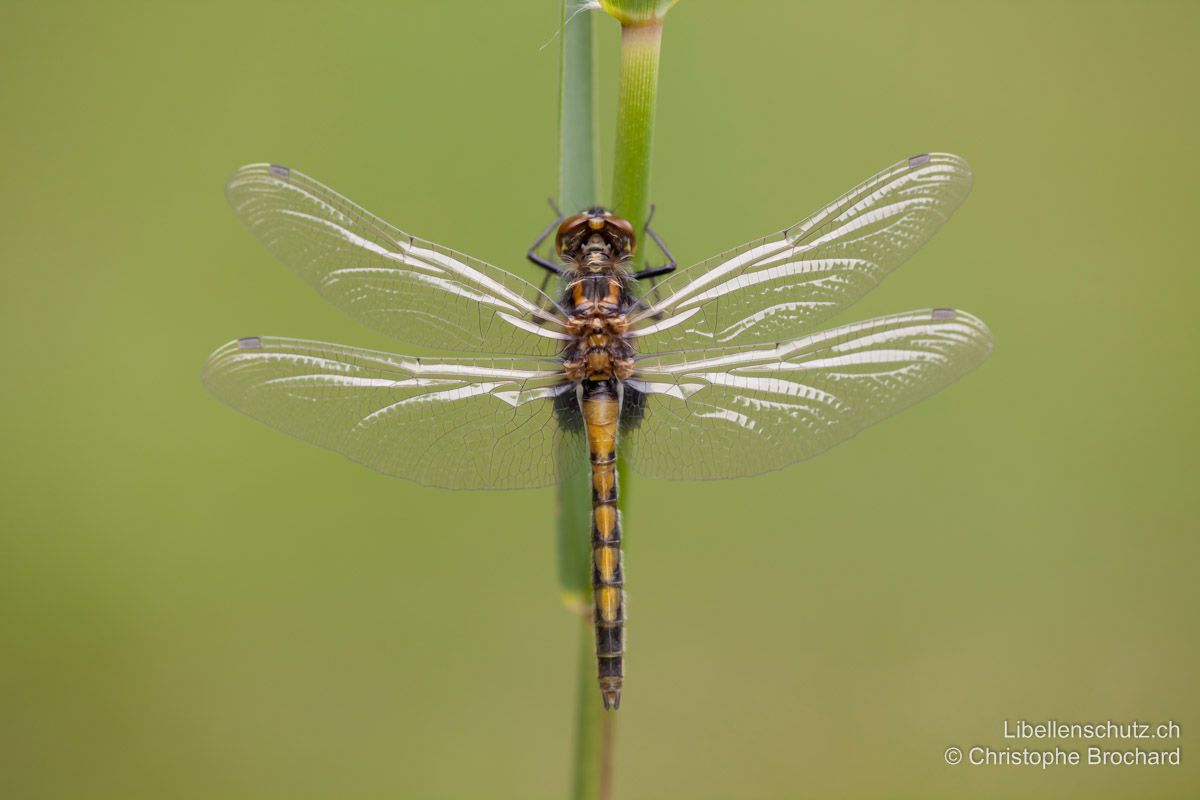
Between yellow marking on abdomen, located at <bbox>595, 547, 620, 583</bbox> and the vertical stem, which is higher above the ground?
the vertical stem

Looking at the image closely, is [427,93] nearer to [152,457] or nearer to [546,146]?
[546,146]

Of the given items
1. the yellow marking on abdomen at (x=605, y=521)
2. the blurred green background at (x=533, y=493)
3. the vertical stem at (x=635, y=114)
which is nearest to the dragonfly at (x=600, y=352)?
the yellow marking on abdomen at (x=605, y=521)

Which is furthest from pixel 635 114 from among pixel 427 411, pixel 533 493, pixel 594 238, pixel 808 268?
pixel 533 493

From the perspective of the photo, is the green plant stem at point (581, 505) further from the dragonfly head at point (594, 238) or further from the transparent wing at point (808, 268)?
the transparent wing at point (808, 268)

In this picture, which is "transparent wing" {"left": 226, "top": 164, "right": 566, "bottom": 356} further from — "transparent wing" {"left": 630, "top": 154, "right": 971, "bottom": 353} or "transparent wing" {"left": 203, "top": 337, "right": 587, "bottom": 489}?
"transparent wing" {"left": 630, "top": 154, "right": 971, "bottom": 353}

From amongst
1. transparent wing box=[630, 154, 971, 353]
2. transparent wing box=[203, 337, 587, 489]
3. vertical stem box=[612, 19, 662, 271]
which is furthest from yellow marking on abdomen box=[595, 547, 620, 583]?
vertical stem box=[612, 19, 662, 271]

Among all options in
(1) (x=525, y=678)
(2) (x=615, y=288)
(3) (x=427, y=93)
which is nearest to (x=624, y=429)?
(2) (x=615, y=288)

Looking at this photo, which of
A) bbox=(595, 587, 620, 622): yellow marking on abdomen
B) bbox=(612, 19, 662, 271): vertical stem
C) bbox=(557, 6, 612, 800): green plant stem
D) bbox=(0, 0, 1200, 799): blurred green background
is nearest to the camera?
bbox=(612, 19, 662, 271): vertical stem

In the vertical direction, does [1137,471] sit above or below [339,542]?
above
